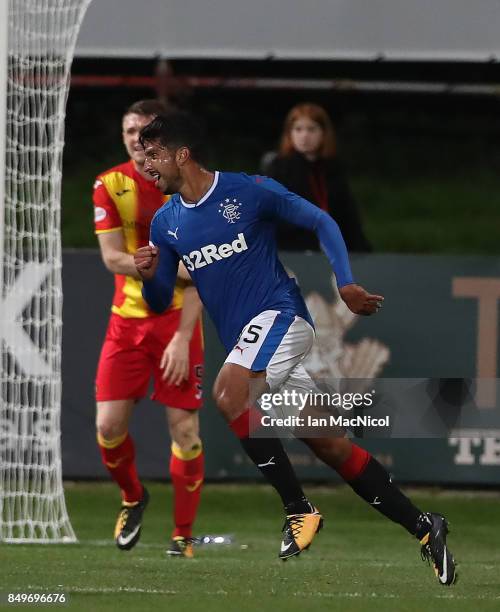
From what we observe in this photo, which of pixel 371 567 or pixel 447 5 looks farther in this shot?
pixel 447 5

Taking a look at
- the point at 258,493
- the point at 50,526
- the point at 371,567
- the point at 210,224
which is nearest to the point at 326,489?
the point at 258,493

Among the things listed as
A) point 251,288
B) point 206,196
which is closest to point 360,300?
point 251,288

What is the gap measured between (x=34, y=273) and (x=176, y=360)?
214 centimetres

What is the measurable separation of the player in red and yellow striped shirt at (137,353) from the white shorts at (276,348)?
5.10 ft

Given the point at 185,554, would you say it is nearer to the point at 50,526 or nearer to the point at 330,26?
the point at 50,526

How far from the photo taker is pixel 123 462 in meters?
8.30

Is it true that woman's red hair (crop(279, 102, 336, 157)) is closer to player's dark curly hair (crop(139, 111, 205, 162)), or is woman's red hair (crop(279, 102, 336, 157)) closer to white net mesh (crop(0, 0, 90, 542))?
white net mesh (crop(0, 0, 90, 542))

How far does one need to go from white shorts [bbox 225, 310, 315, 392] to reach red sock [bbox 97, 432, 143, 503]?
200 centimetres

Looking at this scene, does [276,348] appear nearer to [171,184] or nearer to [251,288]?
[251,288]

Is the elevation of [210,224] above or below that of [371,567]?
above

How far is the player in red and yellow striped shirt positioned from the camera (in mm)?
8055

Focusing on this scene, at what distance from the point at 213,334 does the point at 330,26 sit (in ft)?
9.53

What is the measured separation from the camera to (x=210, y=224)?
21.3 ft

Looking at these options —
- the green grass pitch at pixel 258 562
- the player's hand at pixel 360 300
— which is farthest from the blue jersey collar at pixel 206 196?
the green grass pitch at pixel 258 562
